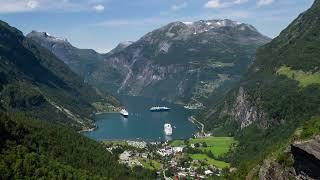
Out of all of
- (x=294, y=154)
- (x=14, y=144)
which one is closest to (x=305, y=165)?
(x=294, y=154)

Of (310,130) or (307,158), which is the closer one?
(307,158)

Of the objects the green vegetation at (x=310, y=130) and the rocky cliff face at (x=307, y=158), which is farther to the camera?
the green vegetation at (x=310, y=130)

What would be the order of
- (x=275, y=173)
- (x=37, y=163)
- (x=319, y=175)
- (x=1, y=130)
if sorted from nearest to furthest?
(x=319, y=175), (x=275, y=173), (x=37, y=163), (x=1, y=130)

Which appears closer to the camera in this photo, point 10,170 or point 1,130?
point 10,170

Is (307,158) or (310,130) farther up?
(310,130)

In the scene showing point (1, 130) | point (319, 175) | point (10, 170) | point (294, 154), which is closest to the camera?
point (319, 175)

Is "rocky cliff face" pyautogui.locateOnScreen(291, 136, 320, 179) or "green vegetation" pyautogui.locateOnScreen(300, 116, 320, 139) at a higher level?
"green vegetation" pyautogui.locateOnScreen(300, 116, 320, 139)

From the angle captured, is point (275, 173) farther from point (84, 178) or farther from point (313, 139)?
point (84, 178)

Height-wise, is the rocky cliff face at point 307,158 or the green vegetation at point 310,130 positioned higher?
the green vegetation at point 310,130

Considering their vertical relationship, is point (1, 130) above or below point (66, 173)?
above

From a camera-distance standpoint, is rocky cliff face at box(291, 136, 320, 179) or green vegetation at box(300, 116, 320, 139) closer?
rocky cliff face at box(291, 136, 320, 179)
